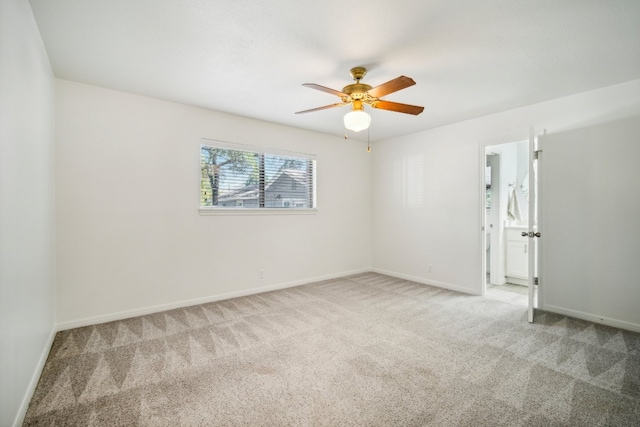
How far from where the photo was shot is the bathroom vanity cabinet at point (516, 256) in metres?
4.67

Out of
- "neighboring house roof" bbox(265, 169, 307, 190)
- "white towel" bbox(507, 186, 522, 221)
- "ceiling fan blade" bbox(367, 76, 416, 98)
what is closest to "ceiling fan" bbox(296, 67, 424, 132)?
"ceiling fan blade" bbox(367, 76, 416, 98)

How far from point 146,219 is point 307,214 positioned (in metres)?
2.37

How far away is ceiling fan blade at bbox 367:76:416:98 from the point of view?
2174mm

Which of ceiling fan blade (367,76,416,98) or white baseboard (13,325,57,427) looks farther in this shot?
ceiling fan blade (367,76,416,98)

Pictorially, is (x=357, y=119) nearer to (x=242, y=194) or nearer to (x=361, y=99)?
(x=361, y=99)

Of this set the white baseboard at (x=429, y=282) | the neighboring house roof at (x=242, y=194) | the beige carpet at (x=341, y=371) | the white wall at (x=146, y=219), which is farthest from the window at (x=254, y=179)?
the white baseboard at (x=429, y=282)

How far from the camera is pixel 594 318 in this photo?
10.5ft

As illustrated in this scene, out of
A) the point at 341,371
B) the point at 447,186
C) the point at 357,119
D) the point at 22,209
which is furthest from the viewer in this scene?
the point at 447,186

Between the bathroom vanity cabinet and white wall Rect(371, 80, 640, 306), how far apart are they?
117 centimetres

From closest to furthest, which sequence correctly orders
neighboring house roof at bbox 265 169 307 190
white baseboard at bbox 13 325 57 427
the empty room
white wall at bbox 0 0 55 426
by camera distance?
white wall at bbox 0 0 55 426 → white baseboard at bbox 13 325 57 427 → the empty room → neighboring house roof at bbox 265 169 307 190

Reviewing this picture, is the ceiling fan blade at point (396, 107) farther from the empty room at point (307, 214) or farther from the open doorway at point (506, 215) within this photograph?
the open doorway at point (506, 215)

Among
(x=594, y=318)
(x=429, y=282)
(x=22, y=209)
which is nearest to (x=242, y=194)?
(x=22, y=209)

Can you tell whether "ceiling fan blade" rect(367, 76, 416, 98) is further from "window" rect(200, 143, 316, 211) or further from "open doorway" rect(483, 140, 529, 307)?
"open doorway" rect(483, 140, 529, 307)

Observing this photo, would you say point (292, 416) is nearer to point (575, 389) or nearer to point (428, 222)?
point (575, 389)
